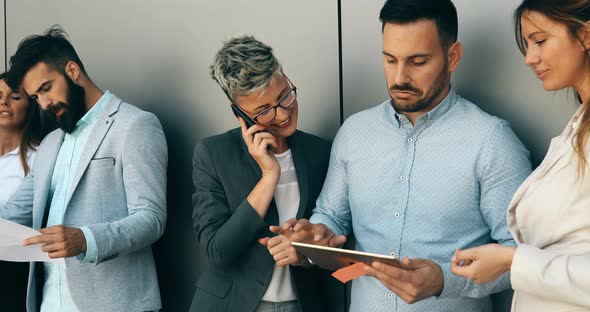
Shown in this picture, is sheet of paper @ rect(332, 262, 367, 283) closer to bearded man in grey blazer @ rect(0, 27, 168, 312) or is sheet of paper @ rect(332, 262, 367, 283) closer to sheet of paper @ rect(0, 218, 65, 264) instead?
bearded man in grey blazer @ rect(0, 27, 168, 312)

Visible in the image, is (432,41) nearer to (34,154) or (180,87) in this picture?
(180,87)

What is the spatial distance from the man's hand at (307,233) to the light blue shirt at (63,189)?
1.18 m

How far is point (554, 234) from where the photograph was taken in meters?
2.23

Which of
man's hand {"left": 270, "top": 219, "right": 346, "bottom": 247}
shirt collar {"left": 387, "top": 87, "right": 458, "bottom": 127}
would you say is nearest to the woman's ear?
shirt collar {"left": 387, "top": 87, "right": 458, "bottom": 127}

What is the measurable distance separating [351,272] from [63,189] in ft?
5.33

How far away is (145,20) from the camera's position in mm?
4254

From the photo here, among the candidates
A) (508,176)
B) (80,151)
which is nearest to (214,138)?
(80,151)

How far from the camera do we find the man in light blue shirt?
2.59 m

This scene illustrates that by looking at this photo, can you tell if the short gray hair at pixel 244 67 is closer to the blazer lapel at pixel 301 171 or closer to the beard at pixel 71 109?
the blazer lapel at pixel 301 171

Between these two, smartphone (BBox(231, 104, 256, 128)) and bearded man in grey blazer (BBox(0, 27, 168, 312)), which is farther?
bearded man in grey blazer (BBox(0, 27, 168, 312))

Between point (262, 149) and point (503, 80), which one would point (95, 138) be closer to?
point (262, 149)

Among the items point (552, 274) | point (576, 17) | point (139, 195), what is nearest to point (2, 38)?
point (139, 195)

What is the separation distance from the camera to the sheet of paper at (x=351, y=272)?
7.73 ft

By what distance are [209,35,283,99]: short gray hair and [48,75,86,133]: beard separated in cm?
87
